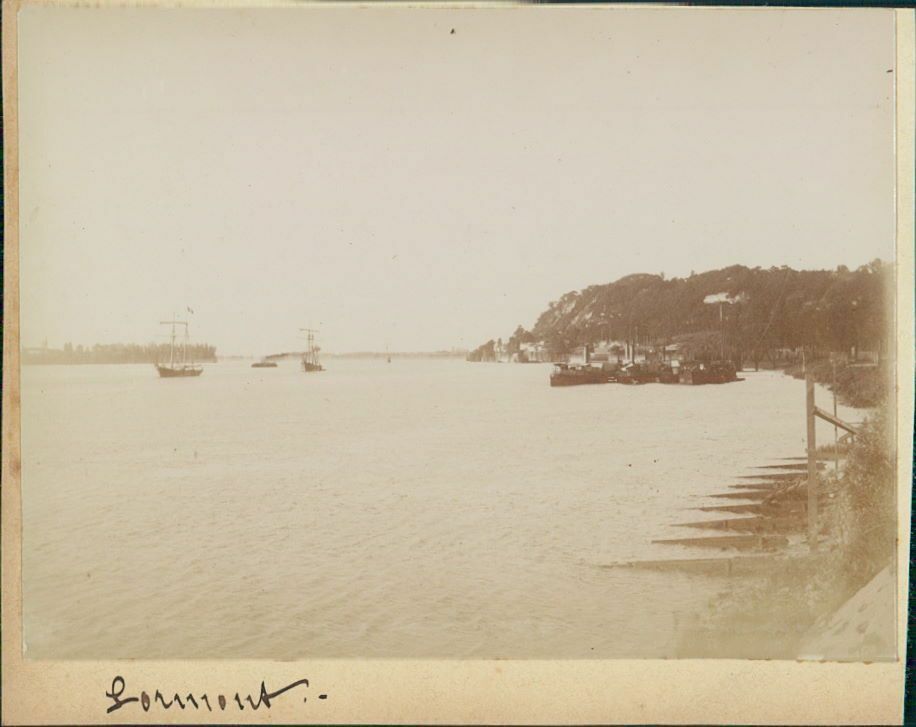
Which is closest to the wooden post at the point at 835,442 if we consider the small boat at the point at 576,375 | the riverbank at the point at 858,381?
the riverbank at the point at 858,381

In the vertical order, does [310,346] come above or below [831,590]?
above

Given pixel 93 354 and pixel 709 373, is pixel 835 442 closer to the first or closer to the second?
pixel 709 373

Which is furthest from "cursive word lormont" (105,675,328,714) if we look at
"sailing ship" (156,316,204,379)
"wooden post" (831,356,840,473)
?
"wooden post" (831,356,840,473)

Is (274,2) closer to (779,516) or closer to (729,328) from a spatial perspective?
(729,328)

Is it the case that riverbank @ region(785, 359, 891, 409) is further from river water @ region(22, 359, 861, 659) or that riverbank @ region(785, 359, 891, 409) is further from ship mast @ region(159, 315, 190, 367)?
ship mast @ region(159, 315, 190, 367)

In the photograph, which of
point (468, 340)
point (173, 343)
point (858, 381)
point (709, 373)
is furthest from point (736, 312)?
point (173, 343)

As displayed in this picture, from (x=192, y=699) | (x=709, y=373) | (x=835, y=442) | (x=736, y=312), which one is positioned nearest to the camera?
(x=192, y=699)

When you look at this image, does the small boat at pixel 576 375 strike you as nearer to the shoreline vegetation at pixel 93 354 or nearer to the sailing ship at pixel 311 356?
the sailing ship at pixel 311 356

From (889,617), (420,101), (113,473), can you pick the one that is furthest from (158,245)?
(889,617)
